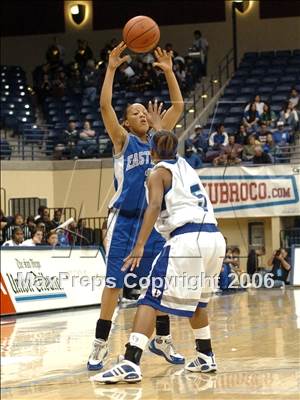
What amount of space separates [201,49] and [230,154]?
7.38 metres

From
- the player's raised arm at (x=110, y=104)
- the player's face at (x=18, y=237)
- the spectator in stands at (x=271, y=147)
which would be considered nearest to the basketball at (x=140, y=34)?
the player's raised arm at (x=110, y=104)

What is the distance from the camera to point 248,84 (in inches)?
1062

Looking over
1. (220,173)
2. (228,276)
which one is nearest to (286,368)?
(228,276)

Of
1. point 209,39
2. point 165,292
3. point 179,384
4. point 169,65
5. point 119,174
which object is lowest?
point 179,384

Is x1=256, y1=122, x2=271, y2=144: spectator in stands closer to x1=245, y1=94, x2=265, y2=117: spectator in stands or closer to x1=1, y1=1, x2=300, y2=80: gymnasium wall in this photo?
x1=245, y1=94, x2=265, y2=117: spectator in stands

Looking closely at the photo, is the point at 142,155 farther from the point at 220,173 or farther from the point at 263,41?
the point at 263,41

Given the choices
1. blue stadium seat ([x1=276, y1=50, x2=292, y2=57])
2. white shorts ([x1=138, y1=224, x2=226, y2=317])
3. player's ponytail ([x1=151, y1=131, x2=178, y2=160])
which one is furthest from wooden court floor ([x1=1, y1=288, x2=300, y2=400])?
blue stadium seat ([x1=276, y1=50, x2=292, y2=57])

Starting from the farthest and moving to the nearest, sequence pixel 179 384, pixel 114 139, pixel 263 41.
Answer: pixel 263 41 → pixel 114 139 → pixel 179 384

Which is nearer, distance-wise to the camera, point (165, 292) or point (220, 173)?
point (165, 292)

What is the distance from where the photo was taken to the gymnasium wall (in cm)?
2975

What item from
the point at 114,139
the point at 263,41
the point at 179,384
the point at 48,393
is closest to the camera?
the point at 48,393

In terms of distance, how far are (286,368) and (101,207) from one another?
618 inches

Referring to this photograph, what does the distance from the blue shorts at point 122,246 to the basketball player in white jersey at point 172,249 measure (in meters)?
0.60

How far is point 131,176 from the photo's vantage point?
805 cm
